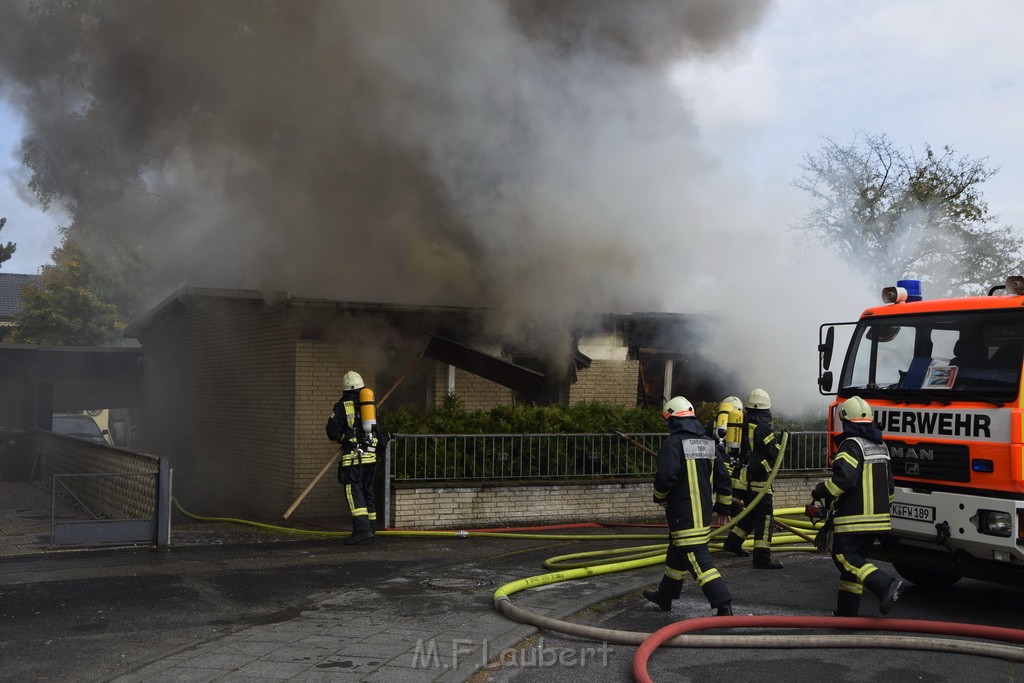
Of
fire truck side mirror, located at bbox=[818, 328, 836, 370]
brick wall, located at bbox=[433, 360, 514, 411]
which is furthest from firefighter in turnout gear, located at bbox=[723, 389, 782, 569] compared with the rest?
brick wall, located at bbox=[433, 360, 514, 411]

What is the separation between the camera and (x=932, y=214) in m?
24.8

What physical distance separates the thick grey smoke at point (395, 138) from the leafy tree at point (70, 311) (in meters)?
21.6

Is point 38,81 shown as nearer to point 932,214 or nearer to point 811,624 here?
point 811,624

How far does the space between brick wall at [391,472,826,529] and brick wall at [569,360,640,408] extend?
2702 mm

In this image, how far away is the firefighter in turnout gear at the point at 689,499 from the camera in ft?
21.1

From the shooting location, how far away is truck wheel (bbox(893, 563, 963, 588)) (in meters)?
7.94

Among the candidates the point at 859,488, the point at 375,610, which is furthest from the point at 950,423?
the point at 375,610

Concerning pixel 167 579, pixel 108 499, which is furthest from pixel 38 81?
pixel 167 579

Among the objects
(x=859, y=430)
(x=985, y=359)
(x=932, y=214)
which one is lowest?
(x=859, y=430)

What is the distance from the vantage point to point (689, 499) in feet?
21.4

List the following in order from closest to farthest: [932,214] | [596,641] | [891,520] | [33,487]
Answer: [596,641] → [891,520] → [33,487] → [932,214]

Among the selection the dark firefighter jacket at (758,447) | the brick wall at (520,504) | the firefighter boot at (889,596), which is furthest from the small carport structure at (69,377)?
the firefighter boot at (889,596)

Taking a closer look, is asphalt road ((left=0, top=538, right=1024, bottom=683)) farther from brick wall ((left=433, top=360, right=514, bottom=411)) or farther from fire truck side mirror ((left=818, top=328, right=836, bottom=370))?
brick wall ((left=433, top=360, right=514, bottom=411))

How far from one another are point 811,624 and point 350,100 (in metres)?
8.90
